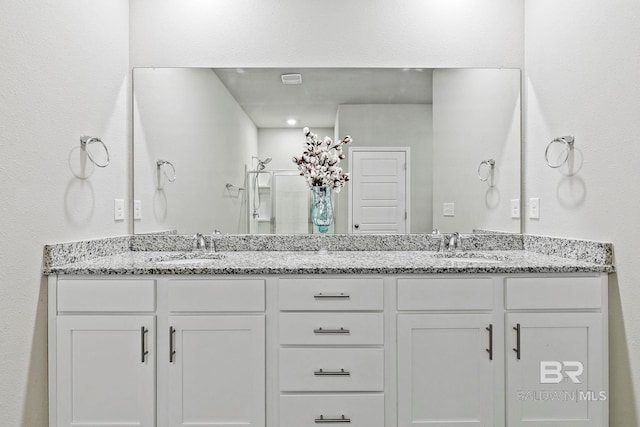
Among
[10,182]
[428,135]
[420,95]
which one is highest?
[420,95]

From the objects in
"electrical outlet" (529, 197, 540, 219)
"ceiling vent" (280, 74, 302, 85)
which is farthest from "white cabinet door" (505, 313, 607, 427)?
"ceiling vent" (280, 74, 302, 85)

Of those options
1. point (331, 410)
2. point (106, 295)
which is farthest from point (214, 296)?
point (331, 410)

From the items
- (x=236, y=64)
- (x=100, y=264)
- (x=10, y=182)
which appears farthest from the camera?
(x=236, y=64)

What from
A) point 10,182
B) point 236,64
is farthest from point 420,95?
point 10,182

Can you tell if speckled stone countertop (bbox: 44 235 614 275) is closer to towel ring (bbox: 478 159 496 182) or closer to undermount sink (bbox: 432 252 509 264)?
undermount sink (bbox: 432 252 509 264)

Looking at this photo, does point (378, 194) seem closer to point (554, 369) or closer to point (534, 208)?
point (534, 208)

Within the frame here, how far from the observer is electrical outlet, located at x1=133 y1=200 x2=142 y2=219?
2281 mm

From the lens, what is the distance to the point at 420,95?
7.53ft

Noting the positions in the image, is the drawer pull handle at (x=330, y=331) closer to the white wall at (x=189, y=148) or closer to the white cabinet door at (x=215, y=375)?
the white cabinet door at (x=215, y=375)

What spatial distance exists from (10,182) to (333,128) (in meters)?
1.49

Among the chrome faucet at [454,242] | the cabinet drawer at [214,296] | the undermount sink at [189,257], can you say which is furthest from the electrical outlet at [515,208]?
the undermount sink at [189,257]

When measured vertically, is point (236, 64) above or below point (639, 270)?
above

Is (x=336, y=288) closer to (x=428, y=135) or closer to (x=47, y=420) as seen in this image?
(x=428, y=135)

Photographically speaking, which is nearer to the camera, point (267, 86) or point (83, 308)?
point (83, 308)
